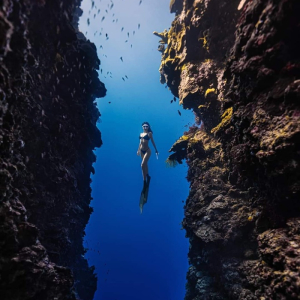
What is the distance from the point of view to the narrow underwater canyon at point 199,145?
443 cm

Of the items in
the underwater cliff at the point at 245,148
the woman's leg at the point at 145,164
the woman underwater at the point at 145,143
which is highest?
the woman underwater at the point at 145,143

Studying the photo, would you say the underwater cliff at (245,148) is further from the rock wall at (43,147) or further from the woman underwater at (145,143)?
the rock wall at (43,147)

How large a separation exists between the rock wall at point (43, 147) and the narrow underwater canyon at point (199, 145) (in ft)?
0.14

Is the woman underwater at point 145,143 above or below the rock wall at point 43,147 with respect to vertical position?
above

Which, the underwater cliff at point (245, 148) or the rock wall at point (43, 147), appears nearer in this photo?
the underwater cliff at point (245, 148)

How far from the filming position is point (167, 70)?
12719 millimetres

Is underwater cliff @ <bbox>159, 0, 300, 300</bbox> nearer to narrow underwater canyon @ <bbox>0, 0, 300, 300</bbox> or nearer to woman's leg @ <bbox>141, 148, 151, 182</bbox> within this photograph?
narrow underwater canyon @ <bbox>0, 0, 300, 300</bbox>

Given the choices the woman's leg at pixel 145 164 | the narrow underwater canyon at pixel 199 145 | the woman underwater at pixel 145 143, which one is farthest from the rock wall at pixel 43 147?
the woman's leg at pixel 145 164

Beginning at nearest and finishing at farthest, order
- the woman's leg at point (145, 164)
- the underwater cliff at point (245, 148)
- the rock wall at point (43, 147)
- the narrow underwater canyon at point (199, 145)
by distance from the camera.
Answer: the underwater cliff at point (245, 148) → the narrow underwater canyon at point (199, 145) → the rock wall at point (43, 147) → the woman's leg at point (145, 164)

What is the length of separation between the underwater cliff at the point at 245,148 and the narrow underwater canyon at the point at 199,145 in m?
0.03

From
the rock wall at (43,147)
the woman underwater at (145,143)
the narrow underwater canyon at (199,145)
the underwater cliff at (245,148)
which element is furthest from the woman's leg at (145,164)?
the underwater cliff at (245,148)

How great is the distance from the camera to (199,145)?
1086 cm

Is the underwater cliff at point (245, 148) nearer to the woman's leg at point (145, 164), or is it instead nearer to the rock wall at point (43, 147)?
the woman's leg at point (145, 164)

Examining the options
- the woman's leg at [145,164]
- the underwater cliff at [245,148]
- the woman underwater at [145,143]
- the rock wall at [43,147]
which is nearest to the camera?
the underwater cliff at [245,148]
